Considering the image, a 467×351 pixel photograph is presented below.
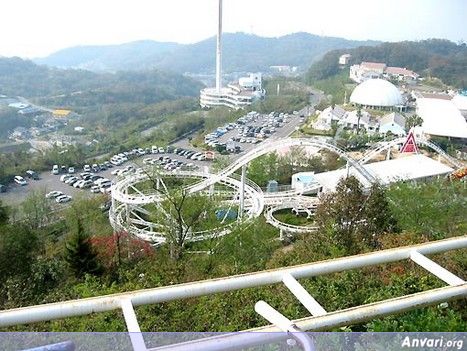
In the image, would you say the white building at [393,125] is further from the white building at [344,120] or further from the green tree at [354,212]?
the green tree at [354,212]

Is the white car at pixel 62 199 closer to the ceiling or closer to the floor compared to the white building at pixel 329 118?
closer to the floor

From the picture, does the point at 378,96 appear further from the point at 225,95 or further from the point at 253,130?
the point at 225,95

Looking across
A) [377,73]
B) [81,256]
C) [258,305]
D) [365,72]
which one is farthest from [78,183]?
[377,73]

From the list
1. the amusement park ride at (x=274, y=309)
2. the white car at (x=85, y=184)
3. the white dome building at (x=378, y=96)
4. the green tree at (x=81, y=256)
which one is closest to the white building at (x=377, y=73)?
the white dome building at (x=378, y=96)

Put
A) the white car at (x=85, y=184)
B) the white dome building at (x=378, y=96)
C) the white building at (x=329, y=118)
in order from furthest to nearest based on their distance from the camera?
the white dome building at (x=378, y=96) → the white building at (x=329, y=118) → the white car at (x=85, y=184)

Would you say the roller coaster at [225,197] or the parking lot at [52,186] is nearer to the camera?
the roller coaster at [225,197]

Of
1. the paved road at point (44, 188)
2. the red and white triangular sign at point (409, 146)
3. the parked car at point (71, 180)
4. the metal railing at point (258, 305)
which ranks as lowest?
the paved road at point (44, 188)
